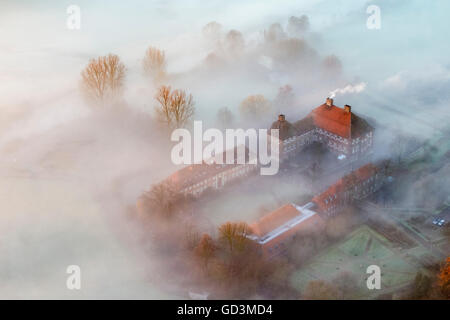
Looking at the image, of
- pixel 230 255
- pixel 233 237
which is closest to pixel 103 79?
pixel 233 237

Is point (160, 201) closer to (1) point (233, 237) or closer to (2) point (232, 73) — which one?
(1) point (233, 237)

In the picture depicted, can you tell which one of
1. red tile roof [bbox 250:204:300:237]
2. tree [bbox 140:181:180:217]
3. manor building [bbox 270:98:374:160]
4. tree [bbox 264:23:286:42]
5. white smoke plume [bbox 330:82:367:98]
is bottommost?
red tile roof [bbox 250:204:300:237]

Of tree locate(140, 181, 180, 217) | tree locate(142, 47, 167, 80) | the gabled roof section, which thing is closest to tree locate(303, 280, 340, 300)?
tree locate(140, 181, 180, 217)

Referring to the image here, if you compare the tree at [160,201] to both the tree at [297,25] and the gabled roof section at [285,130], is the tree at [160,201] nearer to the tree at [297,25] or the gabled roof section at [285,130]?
the gabled roof section at [285,130]

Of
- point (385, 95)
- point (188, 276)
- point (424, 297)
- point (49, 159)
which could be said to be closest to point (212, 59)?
point (385, 95)

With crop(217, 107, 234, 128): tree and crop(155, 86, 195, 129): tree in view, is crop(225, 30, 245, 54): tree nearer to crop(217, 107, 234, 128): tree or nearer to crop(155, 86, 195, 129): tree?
crop(217, 107, 234, 128): tree

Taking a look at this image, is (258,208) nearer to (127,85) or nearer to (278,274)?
(278,274)
